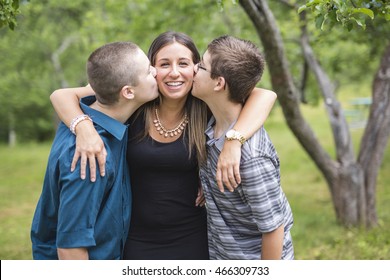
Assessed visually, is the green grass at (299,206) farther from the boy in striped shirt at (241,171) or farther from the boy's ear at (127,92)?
the boy's ear at (127,92)

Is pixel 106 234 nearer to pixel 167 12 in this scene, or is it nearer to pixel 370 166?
Answer: pixel 370 166

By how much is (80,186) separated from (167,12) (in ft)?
22.8

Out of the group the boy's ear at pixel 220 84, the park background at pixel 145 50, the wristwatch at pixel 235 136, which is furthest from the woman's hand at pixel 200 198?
the park background at pixel 145 50

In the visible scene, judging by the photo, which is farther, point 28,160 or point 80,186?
point 28,160

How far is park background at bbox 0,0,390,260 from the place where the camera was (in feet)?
23.1

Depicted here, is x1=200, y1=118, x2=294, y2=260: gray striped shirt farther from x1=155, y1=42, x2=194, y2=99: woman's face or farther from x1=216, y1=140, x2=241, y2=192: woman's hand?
x1=155, y1=42, x2=194, y2=99: woman's face

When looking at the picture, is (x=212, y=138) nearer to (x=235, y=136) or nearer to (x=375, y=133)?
(x=235, y=136)

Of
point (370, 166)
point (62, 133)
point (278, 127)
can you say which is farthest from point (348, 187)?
point (278, 127)

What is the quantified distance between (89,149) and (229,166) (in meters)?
0.68

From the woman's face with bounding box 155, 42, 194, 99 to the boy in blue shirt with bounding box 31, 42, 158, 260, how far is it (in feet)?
0.19

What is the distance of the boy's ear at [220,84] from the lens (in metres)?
2.54

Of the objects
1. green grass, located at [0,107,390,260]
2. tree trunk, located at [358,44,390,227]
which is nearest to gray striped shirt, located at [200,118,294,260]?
green grass, located at [0,107,390,260]

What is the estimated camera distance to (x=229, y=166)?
2414 mm

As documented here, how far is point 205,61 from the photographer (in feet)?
8.63
